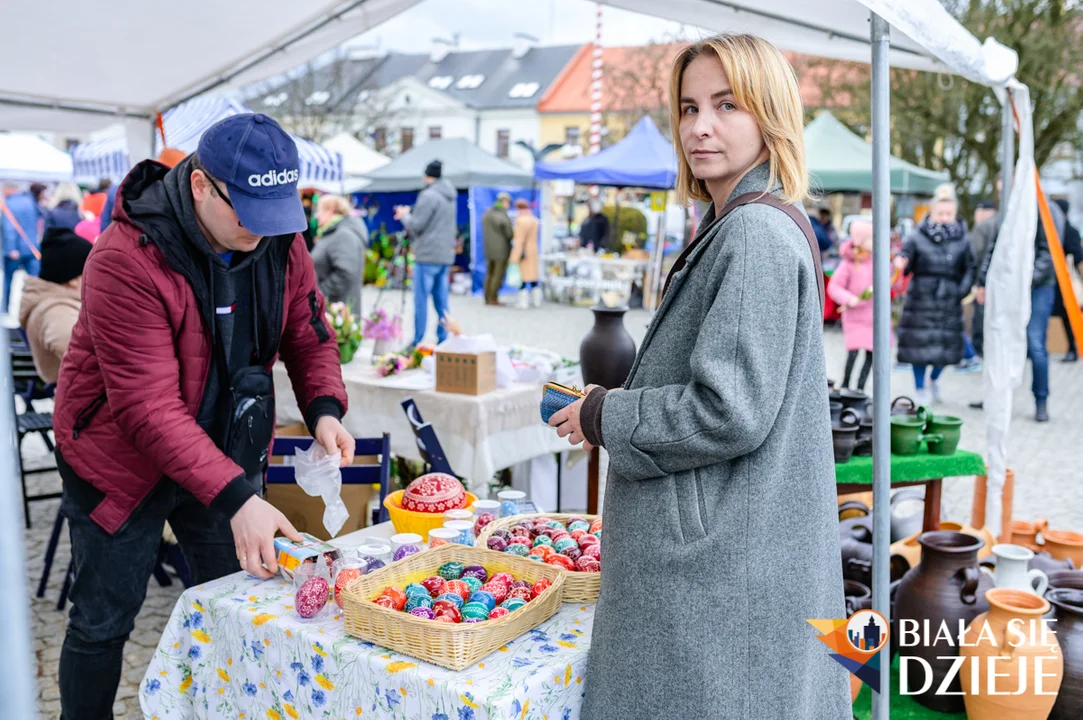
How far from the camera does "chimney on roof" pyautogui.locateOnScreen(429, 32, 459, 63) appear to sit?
46344 mm

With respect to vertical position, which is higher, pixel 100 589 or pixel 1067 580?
pixel 100 589

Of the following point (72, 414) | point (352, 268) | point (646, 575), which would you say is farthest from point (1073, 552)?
point (352, 268)

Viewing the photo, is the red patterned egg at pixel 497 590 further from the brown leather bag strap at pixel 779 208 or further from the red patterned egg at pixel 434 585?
the brown leather bag strap at pixel 779 208

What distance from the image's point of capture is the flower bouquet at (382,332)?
16.0ft

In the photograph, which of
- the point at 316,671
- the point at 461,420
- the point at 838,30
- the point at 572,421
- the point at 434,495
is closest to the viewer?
the point at 572,421

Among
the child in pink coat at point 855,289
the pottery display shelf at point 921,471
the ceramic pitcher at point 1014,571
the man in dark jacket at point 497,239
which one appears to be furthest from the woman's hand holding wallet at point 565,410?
the man in dark jacket at point 497,239

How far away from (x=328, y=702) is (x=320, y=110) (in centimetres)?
2695

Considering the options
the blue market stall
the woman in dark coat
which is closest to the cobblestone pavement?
the woman in dark coat

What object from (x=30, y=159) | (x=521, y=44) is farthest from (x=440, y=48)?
(x=30, y=159)

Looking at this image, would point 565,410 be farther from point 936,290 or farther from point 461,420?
point 936,290

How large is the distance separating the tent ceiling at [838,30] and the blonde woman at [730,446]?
1269mm

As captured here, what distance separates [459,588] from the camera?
1809 mm

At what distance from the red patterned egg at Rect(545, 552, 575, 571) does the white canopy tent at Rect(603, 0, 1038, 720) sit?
757 mm

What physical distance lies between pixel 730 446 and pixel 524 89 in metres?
42.0
